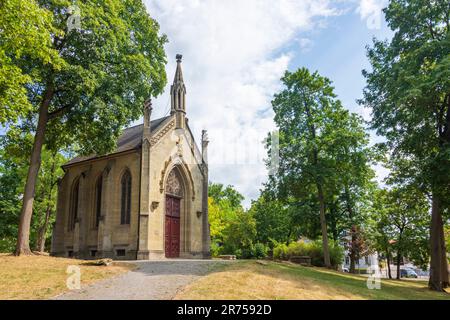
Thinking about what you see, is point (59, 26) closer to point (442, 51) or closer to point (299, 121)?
point (299, 121)

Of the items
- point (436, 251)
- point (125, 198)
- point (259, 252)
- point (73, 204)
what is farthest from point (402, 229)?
point (73, 204)

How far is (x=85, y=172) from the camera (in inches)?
1101

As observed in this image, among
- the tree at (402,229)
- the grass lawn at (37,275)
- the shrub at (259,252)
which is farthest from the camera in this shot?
the shrub at (259,252)

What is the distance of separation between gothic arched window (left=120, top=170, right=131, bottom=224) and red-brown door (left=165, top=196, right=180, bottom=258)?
2.93 metres

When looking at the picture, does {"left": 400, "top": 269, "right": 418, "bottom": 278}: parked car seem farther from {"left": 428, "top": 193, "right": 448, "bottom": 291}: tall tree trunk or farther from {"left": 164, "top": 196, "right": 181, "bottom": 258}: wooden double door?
{"left": 164, "top": 196, "right": 181, "bottom": 258}: wooden double door

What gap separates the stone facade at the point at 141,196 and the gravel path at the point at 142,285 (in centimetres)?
899

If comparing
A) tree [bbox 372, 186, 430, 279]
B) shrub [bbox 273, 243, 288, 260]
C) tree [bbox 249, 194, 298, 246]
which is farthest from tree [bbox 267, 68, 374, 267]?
tree [bbox 249, 194, 298, 246]

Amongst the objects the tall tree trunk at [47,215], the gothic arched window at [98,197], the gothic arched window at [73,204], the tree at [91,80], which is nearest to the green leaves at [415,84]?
the tree at [91,80]

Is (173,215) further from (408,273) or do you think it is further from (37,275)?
(408,273)

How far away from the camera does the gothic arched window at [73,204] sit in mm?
28828

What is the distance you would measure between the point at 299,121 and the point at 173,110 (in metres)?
9.77

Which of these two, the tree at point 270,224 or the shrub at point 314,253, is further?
the tree at point 270,224

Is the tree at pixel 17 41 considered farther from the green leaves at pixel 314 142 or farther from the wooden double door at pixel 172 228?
the green leaves at pixel 314 142
